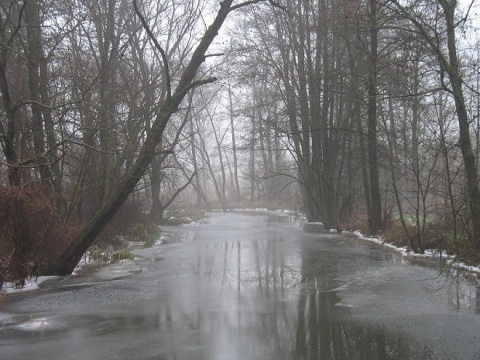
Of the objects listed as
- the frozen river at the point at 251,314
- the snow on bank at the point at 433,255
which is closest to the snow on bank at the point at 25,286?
the frozen river at the point at 251,314

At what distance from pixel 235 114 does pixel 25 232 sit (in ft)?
59.1

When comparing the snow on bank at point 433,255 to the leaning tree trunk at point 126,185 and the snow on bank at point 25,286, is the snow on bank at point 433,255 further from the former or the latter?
the snow on bank at point 25,286

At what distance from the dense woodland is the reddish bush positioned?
3cm

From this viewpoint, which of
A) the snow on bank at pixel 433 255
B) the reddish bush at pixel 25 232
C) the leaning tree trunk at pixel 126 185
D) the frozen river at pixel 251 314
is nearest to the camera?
the frozen river at pixel 251 314

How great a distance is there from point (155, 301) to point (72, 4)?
10.2 meters

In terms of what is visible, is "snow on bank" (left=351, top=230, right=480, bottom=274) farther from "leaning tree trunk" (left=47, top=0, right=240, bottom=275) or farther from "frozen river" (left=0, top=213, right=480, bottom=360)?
"leaning tree trunk" (left=47, top=0, right=240, bottom=275)

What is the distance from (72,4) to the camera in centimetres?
1433

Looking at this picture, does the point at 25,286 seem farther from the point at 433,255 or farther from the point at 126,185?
the point at 433,255

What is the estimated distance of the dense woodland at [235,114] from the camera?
1045 cm

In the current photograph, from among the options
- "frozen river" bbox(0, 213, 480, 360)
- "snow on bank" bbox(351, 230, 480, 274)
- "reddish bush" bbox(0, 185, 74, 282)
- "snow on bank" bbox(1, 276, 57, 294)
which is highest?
"reddish bush" bbox(0, 185, 74, 282)

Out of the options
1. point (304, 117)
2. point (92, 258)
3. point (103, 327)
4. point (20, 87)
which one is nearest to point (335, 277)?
point (103, 327)

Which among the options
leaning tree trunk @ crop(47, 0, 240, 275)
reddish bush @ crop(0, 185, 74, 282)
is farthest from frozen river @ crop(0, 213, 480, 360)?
reddish bush @ crop(0, 185, 74, 282)

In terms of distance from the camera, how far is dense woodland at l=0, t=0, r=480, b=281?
10.5m

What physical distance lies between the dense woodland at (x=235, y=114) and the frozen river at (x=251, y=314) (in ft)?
5.19
